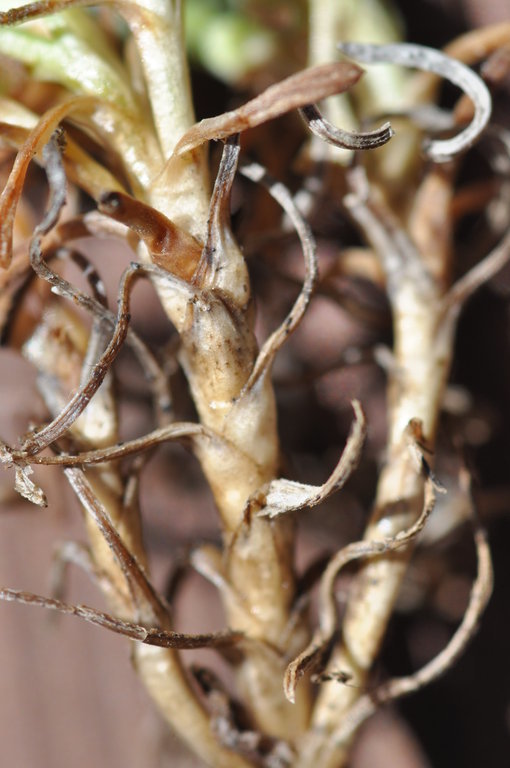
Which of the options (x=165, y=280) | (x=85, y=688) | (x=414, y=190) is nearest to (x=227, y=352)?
(x=165, y=280)

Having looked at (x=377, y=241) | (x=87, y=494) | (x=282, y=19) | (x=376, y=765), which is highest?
(x=282, y=19)

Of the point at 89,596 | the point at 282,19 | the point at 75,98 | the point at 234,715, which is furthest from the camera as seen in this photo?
the point at 89,596

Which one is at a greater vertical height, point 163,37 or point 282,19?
point 282,19

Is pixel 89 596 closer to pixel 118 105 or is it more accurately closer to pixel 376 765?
pixel 376 765

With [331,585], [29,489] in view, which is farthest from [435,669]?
[29,489]

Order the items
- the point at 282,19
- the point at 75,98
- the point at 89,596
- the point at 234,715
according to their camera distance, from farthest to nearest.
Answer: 1. the point at 89,596
2. the point at 282,19
3. the point at 234,715
4. the point at 75,98

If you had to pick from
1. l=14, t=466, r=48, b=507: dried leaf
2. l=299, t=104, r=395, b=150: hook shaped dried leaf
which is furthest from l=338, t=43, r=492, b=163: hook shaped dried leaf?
l=14, t=466, r=48, b=507: dried leaf

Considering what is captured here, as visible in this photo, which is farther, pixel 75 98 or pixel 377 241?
pixel 377 241
